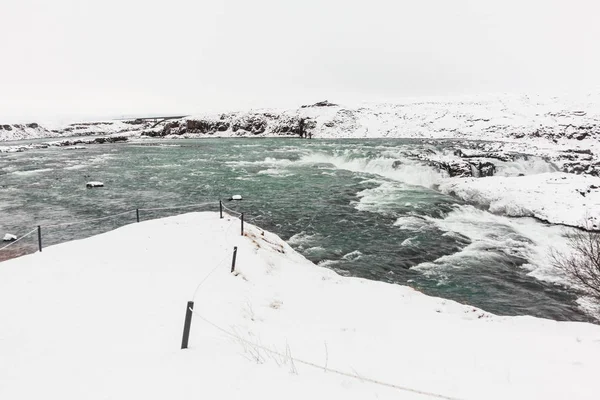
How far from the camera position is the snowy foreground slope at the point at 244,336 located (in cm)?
559

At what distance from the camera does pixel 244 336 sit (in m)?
7.45

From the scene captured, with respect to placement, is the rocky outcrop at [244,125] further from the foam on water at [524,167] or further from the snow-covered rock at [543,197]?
the snow-covered rock at [543,197]

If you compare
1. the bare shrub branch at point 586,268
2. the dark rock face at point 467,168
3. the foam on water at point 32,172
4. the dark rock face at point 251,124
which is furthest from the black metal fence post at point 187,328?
the dark rock face at point 251,124

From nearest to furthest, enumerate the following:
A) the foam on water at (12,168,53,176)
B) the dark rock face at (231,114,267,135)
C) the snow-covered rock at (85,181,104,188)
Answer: the snow-covered rock at (85,181,104,188) → the foam on water at (12,168,53,176) → the dark rock face at (231,114,267,135)

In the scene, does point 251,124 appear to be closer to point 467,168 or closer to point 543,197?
point 467,168

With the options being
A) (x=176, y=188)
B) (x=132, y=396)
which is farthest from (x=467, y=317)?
(x=176, y=188)

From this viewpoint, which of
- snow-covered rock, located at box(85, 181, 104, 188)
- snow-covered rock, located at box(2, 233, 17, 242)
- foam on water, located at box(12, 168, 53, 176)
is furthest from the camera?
foam on water, located at box(12, 168, 53, 176)

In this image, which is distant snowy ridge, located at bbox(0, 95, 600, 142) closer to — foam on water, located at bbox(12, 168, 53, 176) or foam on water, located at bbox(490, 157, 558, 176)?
foam on water, located at bbox(490, 157, 558, 176)

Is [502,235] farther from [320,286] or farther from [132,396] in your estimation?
[132,396]

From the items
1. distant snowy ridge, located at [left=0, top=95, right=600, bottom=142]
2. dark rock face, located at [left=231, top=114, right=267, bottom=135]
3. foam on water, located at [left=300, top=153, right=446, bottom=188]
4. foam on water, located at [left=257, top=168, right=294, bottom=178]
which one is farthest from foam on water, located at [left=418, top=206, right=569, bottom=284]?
dark rock face, located at [left=231, top=114, right=267, bottom=135]

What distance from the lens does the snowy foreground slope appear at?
5590 millimetres

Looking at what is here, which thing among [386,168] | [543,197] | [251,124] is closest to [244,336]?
[543,197]

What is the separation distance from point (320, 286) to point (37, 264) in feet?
27.5

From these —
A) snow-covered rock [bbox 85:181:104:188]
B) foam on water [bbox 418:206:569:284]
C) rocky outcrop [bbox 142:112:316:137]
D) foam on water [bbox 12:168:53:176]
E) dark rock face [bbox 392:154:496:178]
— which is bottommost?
foam on water [bbox 12:168:53:176]
